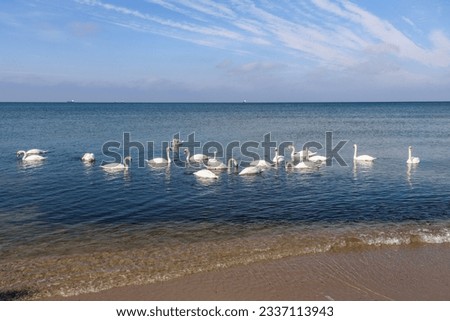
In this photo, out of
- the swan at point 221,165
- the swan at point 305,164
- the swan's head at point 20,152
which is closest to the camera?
the swan at point 221,165

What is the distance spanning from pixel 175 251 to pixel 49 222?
563 centimetres

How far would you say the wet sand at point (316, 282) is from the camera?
370 inches

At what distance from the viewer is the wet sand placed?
9.39 m

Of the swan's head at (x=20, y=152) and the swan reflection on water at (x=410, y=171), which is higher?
the swan's head at (x=20, y=152)

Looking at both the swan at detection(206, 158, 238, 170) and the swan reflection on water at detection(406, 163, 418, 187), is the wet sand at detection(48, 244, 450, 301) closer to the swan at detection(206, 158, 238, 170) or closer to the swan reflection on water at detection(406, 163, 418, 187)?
the swan reflection on water at detection(406, 163, 418, 187)

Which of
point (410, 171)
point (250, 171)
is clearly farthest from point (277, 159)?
point (410, 171)

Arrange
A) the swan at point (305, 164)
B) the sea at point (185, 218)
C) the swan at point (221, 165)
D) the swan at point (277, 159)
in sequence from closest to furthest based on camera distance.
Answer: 1. the sea at point (185, 218)
2. the swan at point (221, 165)
3. the swan at point (305, 164)
4. the swan at point (277, 159)

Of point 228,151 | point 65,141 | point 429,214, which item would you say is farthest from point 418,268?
point 65,141

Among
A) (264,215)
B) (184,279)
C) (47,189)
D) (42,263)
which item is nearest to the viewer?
(184,279)

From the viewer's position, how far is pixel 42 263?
11.2 m

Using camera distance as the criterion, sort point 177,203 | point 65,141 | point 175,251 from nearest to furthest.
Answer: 1. point 175,251
2. point 177,203
3. point 65,141

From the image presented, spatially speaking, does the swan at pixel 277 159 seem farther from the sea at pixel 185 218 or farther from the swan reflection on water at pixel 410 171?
the swan reflection on water at pixel 410 171

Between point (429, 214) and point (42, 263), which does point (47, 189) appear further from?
point (429, 214)

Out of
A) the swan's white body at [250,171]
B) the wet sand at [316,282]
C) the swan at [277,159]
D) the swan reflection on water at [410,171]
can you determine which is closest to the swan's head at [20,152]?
the swan's white body at [250,171]
